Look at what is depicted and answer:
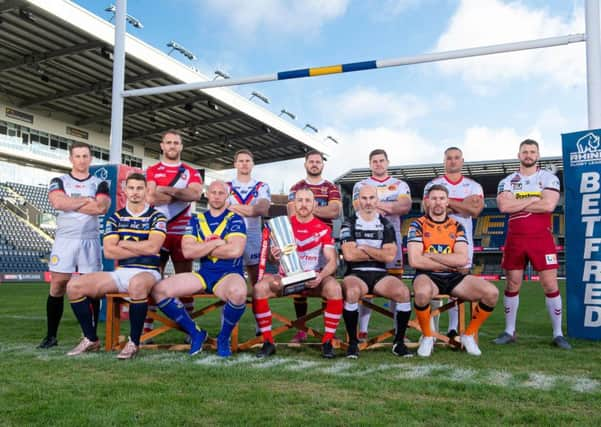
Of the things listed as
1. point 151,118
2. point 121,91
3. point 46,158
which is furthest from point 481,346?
point 46,158

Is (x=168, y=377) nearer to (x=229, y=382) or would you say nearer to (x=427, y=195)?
(x=229, y=382)

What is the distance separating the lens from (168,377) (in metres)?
3.46

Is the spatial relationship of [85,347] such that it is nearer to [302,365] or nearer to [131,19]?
[302,365]

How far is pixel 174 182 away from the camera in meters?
5.25

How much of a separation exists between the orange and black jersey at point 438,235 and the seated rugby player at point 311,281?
0.72 m

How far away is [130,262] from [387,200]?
2424 mm

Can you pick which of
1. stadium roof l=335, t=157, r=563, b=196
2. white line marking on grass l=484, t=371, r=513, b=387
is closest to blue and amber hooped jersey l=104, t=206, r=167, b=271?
white line marking on grass l=484, t=371, r=513, b=387

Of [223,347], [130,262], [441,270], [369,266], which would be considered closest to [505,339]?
[441,270]

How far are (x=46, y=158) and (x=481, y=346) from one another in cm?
2630

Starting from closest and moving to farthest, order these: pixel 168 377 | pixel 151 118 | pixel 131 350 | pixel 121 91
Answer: pixel 168 377, pixel 131 350, pixel 121 91, pixel 151 118

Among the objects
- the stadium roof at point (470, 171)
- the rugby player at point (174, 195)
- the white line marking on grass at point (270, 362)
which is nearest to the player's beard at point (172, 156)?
the rugby player at point (174, 195)

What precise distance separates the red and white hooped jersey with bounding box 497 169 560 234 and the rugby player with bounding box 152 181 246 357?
270 cm

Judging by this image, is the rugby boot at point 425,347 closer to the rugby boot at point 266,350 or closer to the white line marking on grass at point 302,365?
the white line marking on grass at point 302,365

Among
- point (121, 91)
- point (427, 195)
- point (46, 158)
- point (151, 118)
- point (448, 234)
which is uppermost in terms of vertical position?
point (151, 118)
